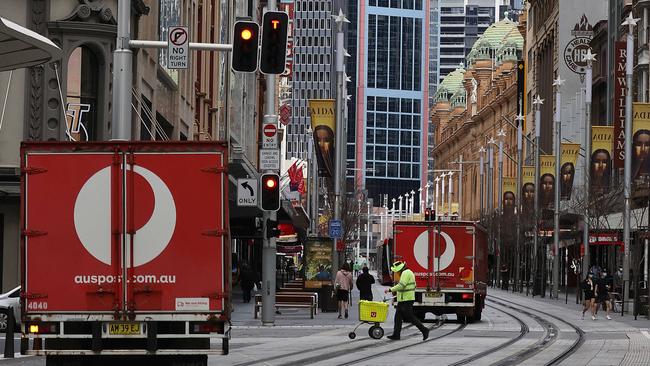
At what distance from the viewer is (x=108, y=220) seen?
690 inches

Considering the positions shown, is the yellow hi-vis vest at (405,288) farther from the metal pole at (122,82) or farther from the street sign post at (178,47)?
the metal pole at (122,82)

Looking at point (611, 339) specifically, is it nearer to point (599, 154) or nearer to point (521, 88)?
point (599, 154)

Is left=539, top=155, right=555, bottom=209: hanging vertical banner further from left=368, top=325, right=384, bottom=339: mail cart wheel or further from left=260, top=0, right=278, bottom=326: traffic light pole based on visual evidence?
left=368, top=325, right=384, bottom=339: mail cart wheel

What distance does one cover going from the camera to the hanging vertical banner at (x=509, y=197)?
9988 cm

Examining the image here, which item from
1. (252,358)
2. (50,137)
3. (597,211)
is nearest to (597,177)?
(597,211)

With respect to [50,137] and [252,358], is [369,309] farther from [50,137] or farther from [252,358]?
[50,137]

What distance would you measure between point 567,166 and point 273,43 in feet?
162

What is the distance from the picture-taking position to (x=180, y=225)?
17672mm

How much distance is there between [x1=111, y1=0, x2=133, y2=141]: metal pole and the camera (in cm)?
2397

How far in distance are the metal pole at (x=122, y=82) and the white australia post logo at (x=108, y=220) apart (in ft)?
19.8

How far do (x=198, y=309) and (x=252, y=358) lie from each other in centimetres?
785

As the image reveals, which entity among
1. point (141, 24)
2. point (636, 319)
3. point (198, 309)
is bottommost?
point (636, 319)

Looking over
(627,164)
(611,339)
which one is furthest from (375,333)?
(627,164)

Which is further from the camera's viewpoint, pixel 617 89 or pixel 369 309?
pixel 617 89
